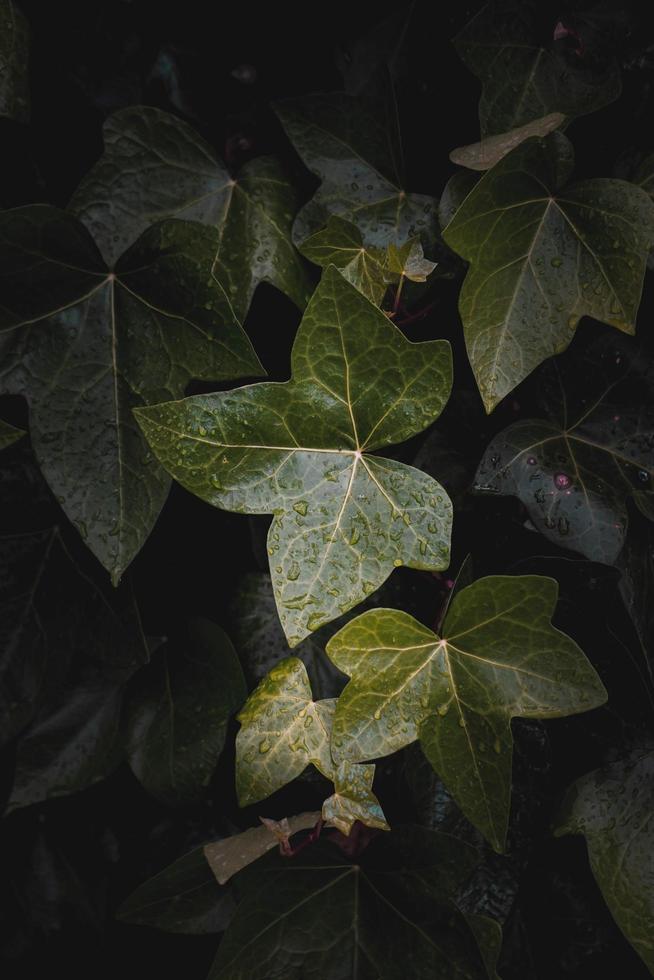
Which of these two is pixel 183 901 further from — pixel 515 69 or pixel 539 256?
pixel 515 69

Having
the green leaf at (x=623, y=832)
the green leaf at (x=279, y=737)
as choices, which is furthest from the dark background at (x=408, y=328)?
the green leaf at (x=279, y=737)

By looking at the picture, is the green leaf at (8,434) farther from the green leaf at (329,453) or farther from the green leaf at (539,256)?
the green leaf at (539,256)

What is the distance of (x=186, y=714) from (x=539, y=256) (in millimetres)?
546

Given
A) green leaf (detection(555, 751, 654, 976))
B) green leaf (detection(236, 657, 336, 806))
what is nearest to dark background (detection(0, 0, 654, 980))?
green leaf (detection(555, 751, 654, 976))

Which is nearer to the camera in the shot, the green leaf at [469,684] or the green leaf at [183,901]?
the green leaf at [469,684]

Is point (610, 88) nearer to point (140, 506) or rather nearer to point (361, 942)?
point (140, 506)

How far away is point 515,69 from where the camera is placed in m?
0.64

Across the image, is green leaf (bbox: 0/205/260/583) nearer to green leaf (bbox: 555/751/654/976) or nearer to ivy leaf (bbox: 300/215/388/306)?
ivy leaf (bbox: 300/215/388/306)

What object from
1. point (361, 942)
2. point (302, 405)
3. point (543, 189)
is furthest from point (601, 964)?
point (543, 189)

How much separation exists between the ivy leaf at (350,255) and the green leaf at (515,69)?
14cm

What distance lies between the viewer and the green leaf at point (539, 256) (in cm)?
58

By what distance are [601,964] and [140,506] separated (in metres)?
0.66

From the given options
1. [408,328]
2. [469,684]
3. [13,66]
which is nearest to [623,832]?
[469,684]

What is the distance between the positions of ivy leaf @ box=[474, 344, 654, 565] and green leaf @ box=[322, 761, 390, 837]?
25 cm
